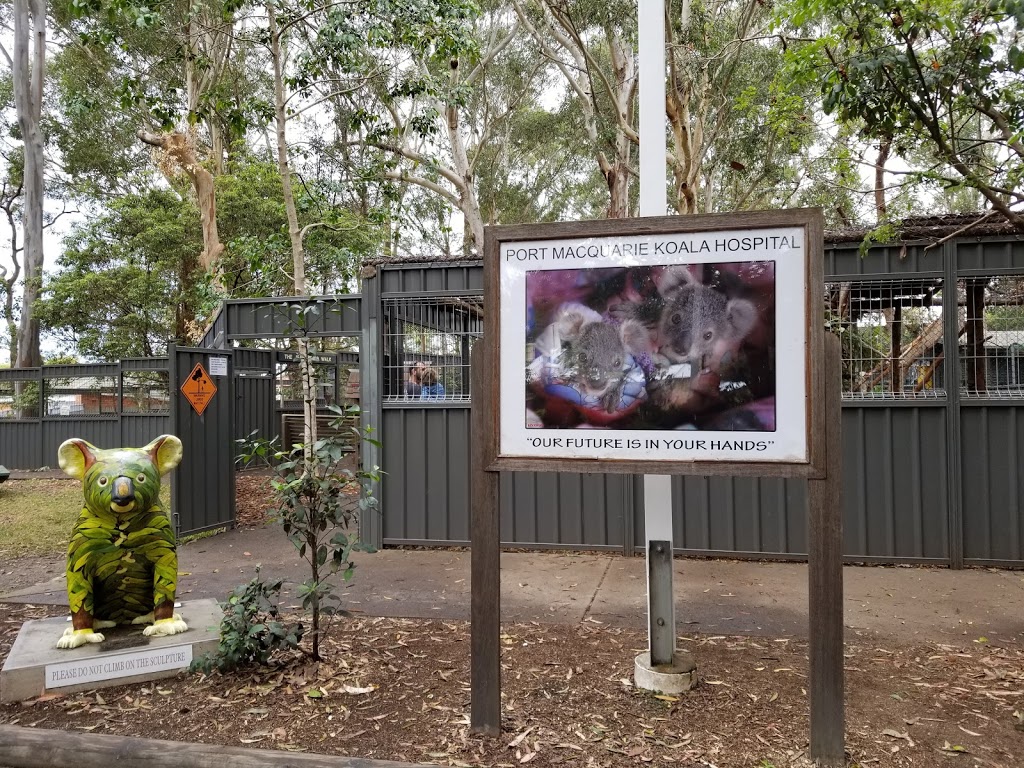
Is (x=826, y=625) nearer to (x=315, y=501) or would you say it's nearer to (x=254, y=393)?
(x=315, y=501)

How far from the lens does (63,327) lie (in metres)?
19.8

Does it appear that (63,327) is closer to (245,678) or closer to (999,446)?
(245,678)

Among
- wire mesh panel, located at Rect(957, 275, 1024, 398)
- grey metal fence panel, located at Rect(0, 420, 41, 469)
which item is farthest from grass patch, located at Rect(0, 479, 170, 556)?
wire mesh panel, located at Rect(957, 275, 1024, 398)

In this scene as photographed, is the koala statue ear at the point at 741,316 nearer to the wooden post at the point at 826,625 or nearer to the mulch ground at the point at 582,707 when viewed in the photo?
the wooden post at the point at 826,625

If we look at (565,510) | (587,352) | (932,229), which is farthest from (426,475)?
(932,229)

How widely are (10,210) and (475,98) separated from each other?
21339 millimetres

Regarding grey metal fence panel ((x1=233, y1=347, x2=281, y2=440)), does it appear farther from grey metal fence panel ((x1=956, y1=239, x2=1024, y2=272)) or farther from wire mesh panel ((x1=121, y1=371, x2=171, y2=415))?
grey metal fence panel ((x1=956, y1=239, x2=1024, y2=272))

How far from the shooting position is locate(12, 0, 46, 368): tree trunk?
19.5m

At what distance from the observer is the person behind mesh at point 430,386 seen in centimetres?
762

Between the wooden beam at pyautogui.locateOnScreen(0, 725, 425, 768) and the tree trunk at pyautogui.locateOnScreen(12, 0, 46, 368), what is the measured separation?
19335mm

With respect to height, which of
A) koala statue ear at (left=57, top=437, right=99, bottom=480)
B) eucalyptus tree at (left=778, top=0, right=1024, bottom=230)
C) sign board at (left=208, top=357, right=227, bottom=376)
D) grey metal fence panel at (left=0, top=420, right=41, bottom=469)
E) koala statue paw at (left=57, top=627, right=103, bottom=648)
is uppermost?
eucalyptus tree at (left=778, top=0, right=1024, bottom=230)

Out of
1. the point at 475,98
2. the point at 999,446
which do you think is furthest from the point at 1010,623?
the point at 475,98

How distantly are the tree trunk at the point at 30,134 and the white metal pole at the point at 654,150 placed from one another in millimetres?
20301

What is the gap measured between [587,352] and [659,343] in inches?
13.4
